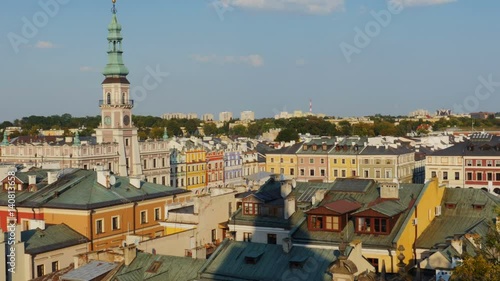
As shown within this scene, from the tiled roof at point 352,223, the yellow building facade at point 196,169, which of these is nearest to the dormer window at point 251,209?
the tiled roof at point 352,223

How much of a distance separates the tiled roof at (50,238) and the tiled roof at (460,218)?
19645 millimetres

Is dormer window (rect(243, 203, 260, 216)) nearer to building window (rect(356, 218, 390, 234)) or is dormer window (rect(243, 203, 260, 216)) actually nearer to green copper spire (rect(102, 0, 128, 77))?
building window (rect(356, 218, 390, 234))

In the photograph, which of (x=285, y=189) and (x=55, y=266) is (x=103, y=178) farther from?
(x=285, y=189)

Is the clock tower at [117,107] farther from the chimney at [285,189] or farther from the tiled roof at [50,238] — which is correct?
the chimney at [285,189]

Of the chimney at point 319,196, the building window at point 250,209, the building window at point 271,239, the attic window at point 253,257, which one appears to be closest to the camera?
the attic window at point 253,257

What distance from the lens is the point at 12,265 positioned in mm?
31859

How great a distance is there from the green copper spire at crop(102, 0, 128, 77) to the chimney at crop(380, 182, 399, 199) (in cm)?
6523

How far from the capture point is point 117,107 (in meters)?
91.9

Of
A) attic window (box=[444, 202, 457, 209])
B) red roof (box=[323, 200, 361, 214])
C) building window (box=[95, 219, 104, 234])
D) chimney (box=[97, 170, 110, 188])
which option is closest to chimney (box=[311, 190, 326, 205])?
red roof (box=[323, 200, 361, 214])

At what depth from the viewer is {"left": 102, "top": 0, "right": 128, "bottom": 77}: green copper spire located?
304 feet

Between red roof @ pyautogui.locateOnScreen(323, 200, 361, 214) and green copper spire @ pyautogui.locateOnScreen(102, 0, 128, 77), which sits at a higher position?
green copper spire @ pyautogui.locateOnScreen(102, 0, 128, 77)

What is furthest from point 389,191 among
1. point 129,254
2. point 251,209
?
point 129,254

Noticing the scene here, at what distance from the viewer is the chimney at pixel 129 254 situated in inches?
1138

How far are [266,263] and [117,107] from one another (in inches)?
2672
